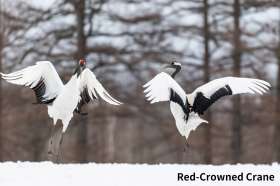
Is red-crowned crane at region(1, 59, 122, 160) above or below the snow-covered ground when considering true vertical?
above

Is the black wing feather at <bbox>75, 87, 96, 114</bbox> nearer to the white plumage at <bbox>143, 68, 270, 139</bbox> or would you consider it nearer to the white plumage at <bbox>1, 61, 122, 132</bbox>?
the white plumage at <bbox>1, 61, 122, 132</bbox>

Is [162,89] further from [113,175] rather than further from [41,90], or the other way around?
[41,90]

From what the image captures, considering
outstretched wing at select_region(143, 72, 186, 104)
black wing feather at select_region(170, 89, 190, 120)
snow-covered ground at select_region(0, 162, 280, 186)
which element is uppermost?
outstretched wing at select_region(143, 72, 186, 104)

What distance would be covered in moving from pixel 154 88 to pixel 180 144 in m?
13.3

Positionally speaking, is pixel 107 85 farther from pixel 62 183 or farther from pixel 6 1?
pixel 62 183

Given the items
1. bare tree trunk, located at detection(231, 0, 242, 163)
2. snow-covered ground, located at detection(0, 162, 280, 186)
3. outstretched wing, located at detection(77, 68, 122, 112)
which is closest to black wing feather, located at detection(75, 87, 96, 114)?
outstretched wing, located at detection(77, 68, 122, 112)

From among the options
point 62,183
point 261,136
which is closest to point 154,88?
point 62,183

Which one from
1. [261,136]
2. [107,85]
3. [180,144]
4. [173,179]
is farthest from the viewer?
[261,136]

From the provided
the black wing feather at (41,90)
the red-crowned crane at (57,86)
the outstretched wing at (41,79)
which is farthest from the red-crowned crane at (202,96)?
the black wing feather at (41,90)

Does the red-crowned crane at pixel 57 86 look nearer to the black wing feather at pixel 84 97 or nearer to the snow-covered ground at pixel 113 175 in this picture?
the black wing feather at pixel 84 97

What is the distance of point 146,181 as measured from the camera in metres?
10.3

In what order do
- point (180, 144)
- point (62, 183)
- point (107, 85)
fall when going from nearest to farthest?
1. point (62, 183)
2. point (107, 85)
3. point (180, 144)

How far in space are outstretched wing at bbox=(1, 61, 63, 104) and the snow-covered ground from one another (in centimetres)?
130

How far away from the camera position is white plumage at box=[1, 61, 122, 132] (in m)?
11.9
